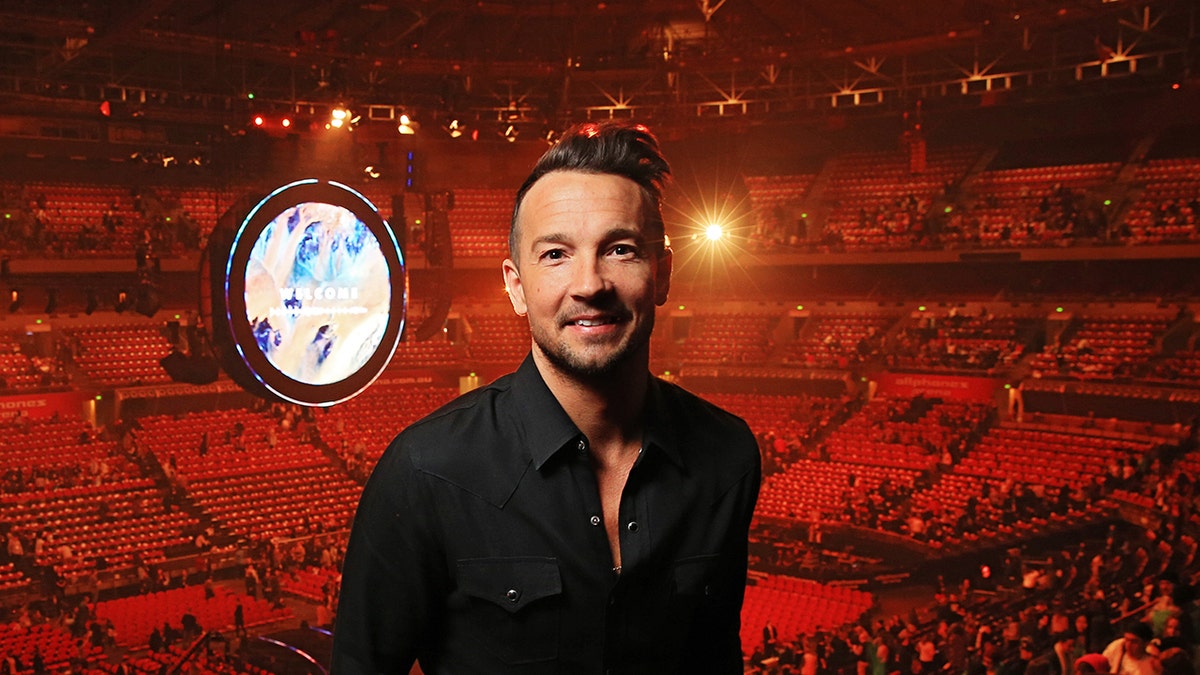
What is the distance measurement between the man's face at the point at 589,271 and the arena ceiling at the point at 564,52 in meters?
13.0

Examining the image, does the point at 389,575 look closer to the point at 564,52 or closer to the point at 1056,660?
the point at 1056,660

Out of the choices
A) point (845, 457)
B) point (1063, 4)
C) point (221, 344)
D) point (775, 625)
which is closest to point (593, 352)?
point (221, 344)

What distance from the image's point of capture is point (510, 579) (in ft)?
5.44

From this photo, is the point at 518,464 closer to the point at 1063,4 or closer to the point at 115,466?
the point at 1063,4

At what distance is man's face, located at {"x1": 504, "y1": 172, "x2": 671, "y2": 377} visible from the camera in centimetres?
164

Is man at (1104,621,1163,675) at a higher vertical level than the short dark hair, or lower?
lower

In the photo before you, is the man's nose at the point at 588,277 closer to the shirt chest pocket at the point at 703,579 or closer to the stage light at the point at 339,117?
the shirt chest pocket at the point at 703,579

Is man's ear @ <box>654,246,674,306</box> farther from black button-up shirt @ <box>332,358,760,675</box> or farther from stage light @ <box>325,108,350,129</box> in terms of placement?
stage light @ <box>325,108,350,129</box>

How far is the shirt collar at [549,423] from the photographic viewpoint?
170 cm

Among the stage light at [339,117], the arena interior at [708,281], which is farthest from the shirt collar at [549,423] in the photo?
the stage light at [339,117]

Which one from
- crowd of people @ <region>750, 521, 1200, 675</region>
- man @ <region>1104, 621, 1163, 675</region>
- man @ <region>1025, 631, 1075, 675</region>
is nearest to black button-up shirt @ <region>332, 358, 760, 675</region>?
crowd of people @ <region>750, 521, 1200, 675</region>

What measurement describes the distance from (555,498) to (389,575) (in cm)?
30

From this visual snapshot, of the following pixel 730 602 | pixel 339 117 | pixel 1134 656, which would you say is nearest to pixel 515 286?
pixel 730 602

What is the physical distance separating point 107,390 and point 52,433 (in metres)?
1.44
